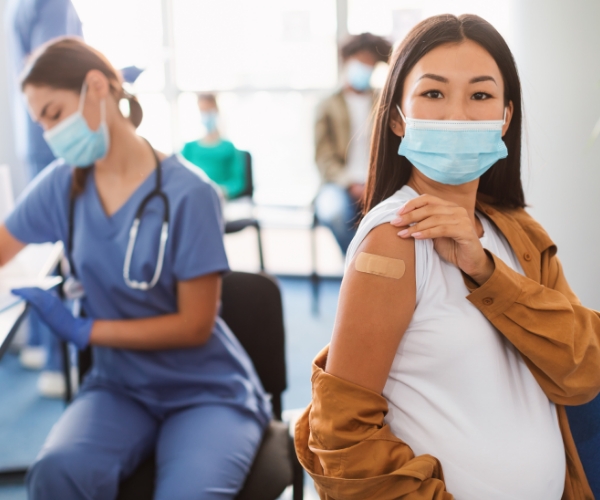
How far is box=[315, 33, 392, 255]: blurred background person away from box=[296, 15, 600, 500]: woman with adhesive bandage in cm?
223

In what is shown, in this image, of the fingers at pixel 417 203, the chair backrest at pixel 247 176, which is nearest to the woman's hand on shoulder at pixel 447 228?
the fingers at pixel 417 203

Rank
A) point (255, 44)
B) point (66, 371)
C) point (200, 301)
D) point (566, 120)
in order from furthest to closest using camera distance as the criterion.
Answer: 1. point (255, 44)
2. point (66, 371)
3. point (566, 120)
4. point (200, 301)

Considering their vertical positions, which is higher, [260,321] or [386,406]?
[386,406]

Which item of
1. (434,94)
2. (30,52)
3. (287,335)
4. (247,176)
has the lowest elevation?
(287,335)

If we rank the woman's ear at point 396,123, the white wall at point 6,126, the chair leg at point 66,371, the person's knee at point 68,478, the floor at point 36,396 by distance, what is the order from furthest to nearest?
the white wall at point 6,126 < the chair leg at point 66,371 < the floor at point 36,396 < the person's knee at point 68,478 < the woman's ear at point 396,123

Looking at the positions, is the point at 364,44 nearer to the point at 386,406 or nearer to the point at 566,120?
the point at 566,120

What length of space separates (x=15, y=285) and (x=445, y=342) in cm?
114

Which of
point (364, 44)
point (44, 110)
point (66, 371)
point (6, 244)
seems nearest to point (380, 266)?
point (44, 110)

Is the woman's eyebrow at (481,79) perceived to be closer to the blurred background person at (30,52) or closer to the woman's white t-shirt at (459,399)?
the woman's white t-shirt at (459,399)

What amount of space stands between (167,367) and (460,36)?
0.88 metres

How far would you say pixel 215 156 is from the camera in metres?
3.56

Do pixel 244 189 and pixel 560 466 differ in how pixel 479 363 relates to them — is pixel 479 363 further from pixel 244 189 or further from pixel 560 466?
pixel 244 189

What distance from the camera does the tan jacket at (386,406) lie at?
787mm

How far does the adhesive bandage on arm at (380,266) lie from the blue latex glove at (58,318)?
2.46 ft
